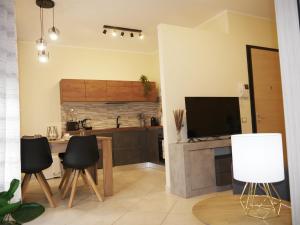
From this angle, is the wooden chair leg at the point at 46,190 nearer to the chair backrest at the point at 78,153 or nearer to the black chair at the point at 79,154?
the black chair at the point at 79,154

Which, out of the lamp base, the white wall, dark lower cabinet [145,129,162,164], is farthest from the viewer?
dark lower cabinet [145,129,162,164]

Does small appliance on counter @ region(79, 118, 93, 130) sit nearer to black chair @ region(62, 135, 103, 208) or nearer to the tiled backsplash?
the tiled backsplash

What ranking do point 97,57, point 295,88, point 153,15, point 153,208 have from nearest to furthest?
point 295,88, point 153,208, point 153,15, point 97,57

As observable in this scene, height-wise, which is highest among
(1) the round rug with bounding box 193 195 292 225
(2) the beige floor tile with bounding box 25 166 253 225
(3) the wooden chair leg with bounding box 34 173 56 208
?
(1) the round rug with bounding box 193 195 292 225

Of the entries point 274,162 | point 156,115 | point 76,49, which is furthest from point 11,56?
point 156,115

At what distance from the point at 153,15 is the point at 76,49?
2.28 meters

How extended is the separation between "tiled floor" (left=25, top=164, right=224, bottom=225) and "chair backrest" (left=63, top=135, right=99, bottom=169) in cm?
52

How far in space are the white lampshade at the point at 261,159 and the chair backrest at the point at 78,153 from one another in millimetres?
2375

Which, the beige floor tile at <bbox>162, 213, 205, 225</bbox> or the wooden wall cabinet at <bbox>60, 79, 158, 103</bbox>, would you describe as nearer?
the beige floor tile at <bbox>162, 213, 205, 225</bbox>

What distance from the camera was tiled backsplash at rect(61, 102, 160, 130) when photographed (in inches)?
229

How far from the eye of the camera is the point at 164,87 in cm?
379

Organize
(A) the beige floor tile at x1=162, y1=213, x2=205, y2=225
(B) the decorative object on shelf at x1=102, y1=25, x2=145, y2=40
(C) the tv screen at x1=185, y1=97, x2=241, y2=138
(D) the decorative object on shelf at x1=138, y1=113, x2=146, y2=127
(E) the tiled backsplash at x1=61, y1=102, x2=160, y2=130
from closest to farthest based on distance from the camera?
(A) the beige floor tile at x1=162, y1=213, x2=205, y2=225, (C) the tv screen at x1=185, y1=97, x2=241, y2=138, (B) the decorative object on shelf at x1=102, y1=25, x2=145, y2=40, (E) the tiled backsplash at x1=61, y1=102, x2=160, y2=130, (D) the decorative object on shelf at x1=138, y1=113, x2=146, y2=127

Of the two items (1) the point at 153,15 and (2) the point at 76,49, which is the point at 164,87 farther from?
(2) the point at 76,49

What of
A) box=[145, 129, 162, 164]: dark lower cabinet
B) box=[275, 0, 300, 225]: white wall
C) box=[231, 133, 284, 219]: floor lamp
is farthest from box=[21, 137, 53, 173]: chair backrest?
box=[275, 0, 300, 225]: white wall
